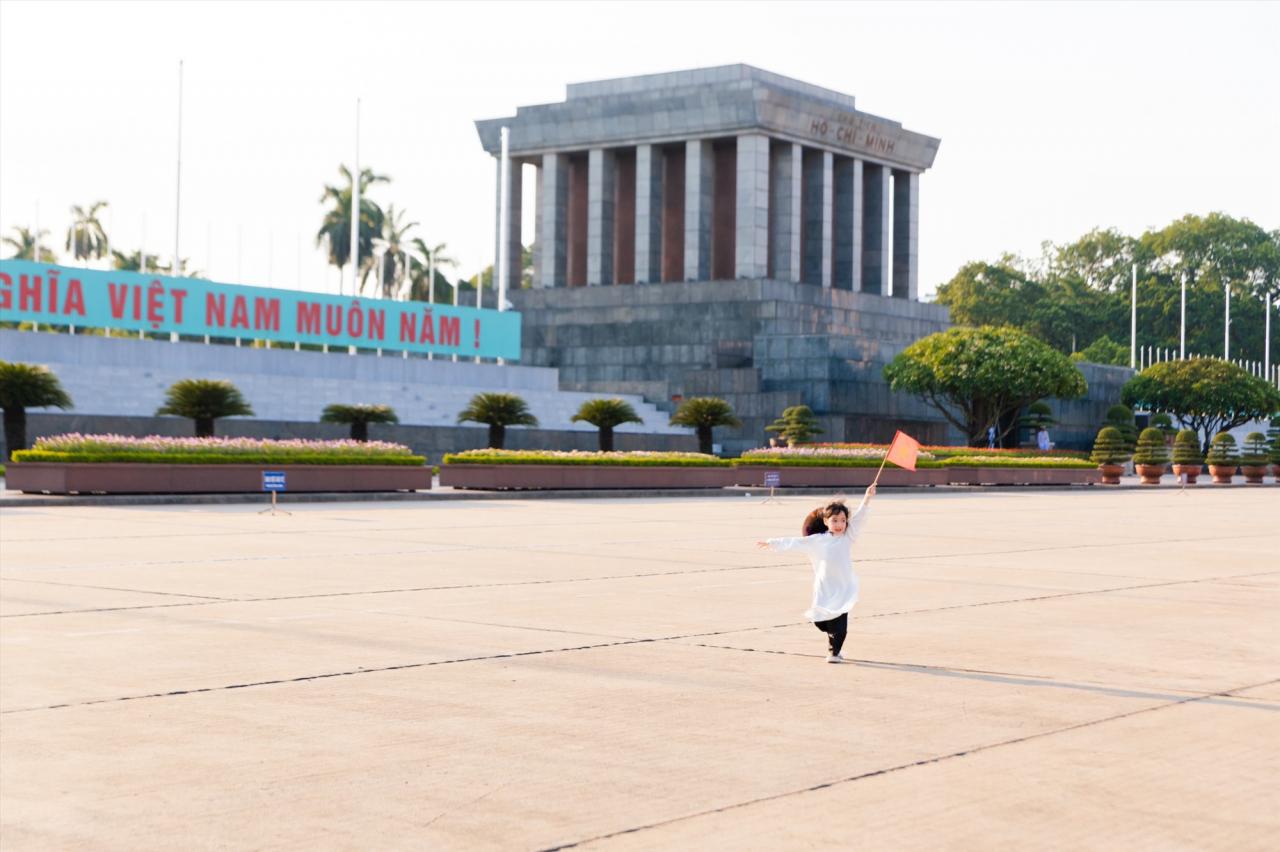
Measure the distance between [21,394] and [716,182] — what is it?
5357cm

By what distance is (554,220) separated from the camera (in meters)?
90.6

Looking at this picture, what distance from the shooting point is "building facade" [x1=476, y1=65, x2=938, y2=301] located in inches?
3265

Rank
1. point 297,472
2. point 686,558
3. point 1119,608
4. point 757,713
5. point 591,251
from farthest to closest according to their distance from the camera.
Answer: point 591,251 → point 297,472 → point 686,558 → point 1119,608 → point 757,713

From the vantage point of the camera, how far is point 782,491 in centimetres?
4653

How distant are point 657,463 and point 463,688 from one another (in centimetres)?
3417

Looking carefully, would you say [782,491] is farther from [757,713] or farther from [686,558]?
[757,713]

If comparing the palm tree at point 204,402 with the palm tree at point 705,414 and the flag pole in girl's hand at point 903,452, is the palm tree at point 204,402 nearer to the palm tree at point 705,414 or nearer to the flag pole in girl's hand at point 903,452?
the palm tree at point 705,414

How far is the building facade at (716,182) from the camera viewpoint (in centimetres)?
8294

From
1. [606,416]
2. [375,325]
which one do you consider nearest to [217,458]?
[606,416]

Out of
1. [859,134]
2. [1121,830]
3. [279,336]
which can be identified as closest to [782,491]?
[279,336]

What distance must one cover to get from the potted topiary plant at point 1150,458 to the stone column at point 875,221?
32036mm

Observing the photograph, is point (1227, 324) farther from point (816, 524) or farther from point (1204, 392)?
point (816, 524)

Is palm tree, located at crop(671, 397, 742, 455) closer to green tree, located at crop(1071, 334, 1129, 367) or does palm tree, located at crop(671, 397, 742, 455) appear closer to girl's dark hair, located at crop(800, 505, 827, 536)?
girl's dark hair, located at crop(800, 505, 827, 536)

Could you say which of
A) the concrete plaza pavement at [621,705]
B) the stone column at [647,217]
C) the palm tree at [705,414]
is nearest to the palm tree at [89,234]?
the stone column at [647,217]
